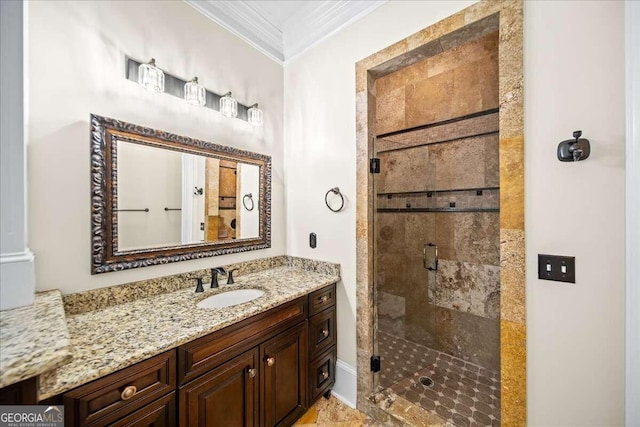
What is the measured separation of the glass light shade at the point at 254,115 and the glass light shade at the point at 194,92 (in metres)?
0.40

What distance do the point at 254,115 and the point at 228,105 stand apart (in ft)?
0.77

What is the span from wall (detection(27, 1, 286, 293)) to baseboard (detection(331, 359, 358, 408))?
127 cm

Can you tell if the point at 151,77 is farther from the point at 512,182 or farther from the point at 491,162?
the point at 491,162

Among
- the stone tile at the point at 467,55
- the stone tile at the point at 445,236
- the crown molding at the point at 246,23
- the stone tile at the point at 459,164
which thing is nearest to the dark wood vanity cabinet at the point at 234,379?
the stone tile at the point at 445,236

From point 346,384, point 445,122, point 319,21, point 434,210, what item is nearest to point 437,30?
point 319,21

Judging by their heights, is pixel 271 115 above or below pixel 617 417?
above

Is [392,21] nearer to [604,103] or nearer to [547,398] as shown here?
[604,103]

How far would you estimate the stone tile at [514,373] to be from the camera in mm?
1195

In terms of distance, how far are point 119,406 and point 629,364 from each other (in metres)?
1.89

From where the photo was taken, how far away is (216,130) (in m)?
1.80

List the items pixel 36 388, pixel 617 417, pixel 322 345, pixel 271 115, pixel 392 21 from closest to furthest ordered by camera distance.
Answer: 1. pixel 36 388
2. pixel 617 417
3. pixel 392 21
4. pixel 322 345
5. pixel 271 115

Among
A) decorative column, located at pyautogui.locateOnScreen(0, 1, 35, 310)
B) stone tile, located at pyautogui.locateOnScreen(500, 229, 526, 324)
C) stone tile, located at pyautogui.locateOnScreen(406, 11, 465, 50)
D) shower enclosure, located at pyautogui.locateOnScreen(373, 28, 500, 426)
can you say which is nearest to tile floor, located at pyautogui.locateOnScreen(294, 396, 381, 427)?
shower enclosure, located at pyautogui.locateOnScreen(373, 28, 500, 426)

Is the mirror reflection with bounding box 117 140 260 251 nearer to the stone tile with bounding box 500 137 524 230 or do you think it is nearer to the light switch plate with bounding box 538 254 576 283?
the stone tile with bounding box 500 137 524 230

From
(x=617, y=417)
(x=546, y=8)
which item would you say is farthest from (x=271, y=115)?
(x=617, y=417)
